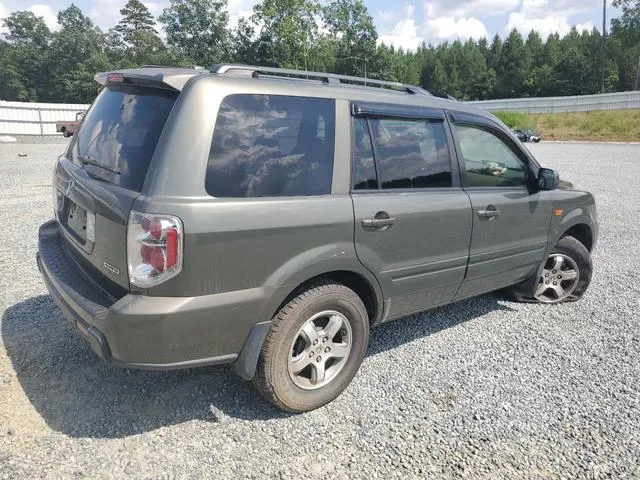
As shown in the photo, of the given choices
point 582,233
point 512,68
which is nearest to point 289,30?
point 512,68

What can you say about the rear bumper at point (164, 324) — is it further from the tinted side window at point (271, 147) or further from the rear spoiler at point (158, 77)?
the rear spoiler at point (158, 77)

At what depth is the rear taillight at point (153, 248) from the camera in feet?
7.27

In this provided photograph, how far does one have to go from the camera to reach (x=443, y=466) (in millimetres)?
2465

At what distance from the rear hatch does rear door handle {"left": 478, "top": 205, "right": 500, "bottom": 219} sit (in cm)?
231

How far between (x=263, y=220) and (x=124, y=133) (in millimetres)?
964

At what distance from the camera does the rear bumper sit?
2.26 m

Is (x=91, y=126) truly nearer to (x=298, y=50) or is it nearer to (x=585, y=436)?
(x=585, y=436)

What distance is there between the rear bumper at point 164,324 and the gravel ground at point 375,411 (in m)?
0.51

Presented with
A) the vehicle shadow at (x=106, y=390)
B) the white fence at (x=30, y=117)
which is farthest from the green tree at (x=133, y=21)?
the vehicle shadow at (x=106, y=390)

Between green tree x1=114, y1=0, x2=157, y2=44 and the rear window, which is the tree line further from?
the rear window

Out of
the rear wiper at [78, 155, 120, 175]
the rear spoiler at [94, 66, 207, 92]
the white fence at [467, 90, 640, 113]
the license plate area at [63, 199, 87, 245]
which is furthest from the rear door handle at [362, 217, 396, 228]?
the white fence at [467, 90, 640, 113]

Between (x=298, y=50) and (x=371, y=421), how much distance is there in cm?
6397

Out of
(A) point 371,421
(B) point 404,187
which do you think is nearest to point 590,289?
(B) point 404,187

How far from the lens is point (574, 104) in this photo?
4594 centimetres
